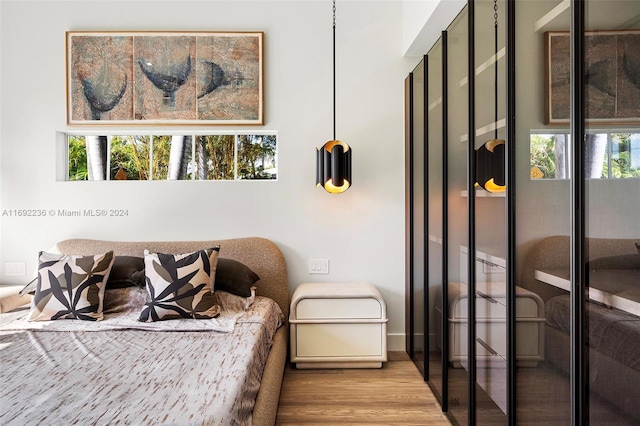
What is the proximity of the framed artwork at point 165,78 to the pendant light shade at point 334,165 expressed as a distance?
685 millimetres

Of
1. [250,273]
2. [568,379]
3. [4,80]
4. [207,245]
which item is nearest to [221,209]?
[207,245]

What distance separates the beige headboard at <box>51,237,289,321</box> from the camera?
315 centimetres

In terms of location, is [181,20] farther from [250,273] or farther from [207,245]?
[250,273]

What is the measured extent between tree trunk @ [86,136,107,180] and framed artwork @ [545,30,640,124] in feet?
10.7

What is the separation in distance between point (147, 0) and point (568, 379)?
3579 mm

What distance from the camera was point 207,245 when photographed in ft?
10.5

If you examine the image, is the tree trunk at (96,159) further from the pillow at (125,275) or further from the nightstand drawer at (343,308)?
the nightstand drawer at (343,308)

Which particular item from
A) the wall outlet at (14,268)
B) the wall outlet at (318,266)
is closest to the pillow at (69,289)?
the wall outlet at (14,268)

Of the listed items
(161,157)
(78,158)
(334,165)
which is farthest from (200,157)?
(334,165)

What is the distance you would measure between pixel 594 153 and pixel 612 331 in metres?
0.44

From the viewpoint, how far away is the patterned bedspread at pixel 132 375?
141 cm

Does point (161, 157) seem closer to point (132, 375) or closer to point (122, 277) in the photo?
point (122, 277)

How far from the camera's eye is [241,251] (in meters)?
3.17

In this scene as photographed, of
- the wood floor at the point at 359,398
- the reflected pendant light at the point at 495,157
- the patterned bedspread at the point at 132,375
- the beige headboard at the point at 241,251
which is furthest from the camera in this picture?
the beige headboard at the point at 241,251
